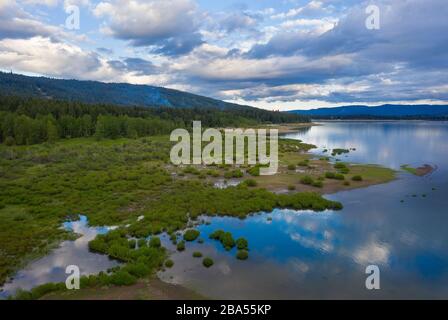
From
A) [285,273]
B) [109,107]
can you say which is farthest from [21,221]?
[109,107]

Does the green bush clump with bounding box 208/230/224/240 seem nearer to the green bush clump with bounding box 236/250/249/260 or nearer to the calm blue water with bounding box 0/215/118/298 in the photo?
the green bush clump with bounding box 236/250/249/260

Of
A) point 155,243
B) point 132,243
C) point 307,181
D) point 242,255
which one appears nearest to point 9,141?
point 132,243

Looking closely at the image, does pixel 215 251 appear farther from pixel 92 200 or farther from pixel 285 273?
pixel 92 200

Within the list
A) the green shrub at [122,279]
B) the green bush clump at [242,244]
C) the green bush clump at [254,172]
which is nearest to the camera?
the green shrub at [122,279]

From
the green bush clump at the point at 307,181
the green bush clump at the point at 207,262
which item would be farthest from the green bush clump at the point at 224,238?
the green bush clump at the point at 307,181

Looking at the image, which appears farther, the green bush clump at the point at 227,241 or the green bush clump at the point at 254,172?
the green bush clump at the point at 254,172

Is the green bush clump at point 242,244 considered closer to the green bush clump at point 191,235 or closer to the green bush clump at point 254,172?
the green bush clump at point 191,235
